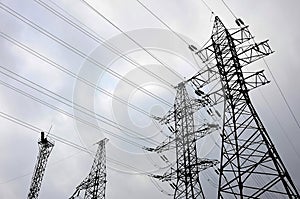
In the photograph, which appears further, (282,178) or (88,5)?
(88,5)

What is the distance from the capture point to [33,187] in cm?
2911

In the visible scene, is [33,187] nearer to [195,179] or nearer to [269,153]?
[195,179]

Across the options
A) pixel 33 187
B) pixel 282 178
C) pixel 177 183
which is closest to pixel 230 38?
pixel 282 178

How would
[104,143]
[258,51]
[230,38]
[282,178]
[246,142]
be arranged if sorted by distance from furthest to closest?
[104,143], [230,38], [258,51], [246,142], [282,178]

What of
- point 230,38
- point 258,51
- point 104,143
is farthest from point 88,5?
point 104,143

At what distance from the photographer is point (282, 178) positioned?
31.8 ft

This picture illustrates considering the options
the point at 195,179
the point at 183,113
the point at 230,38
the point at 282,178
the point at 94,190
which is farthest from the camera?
the point at 94,190

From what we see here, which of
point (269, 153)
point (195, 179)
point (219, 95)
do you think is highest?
point (219, 95)

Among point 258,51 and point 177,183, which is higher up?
point 258,51

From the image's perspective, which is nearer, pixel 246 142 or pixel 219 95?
pixel 246 142

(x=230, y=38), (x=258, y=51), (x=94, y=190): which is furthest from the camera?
(x=94, y=190)

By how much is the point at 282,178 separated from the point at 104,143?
24584mm

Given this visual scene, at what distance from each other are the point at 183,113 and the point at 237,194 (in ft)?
35.4

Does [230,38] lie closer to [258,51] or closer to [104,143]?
[258,51]
